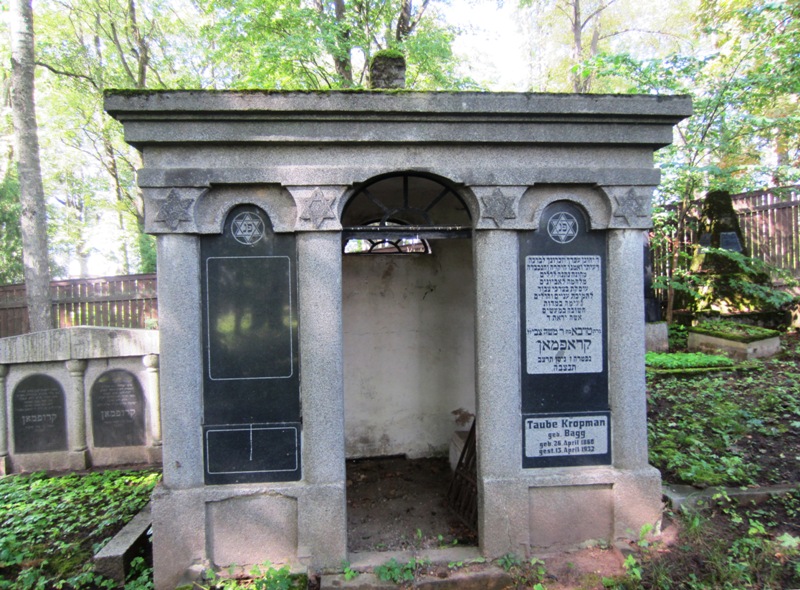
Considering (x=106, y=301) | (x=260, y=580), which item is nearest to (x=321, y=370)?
Answer: (x=260, y=580)

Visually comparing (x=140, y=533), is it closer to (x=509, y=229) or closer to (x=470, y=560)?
(x=470, y=560)

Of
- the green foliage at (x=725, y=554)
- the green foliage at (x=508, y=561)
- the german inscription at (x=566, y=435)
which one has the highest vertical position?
the german inscription at (x=566, y=435)

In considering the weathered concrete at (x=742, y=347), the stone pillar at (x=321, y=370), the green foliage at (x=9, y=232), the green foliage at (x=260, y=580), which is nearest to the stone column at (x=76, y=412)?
the green foliage at (x=260, y=580)

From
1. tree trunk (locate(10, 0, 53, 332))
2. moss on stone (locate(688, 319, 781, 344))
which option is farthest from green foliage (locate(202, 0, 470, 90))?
moss on stone (locate(688, 319, 781, 344))

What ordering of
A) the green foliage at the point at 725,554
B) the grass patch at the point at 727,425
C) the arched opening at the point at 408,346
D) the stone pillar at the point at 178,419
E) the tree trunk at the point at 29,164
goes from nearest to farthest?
1. the green foliage at the point at 725,554
2. the stone pillar at the point at 178,419
3. the grass patch at the point at 727,425
4. the arched opening at the point at 408,346
5. the tree trunk at the point at 29,164

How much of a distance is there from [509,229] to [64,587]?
13.9ft

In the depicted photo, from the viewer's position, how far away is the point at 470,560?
10.9 feet

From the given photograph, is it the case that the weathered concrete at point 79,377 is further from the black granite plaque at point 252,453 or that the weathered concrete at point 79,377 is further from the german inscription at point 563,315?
the german inscription at point 563,315

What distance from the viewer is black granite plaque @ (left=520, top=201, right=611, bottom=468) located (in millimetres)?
3516

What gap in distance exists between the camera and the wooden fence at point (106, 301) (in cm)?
1271

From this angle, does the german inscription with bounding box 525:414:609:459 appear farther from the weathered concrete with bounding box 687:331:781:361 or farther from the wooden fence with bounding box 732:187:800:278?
the wooden fence with bounding box 732:187:800:278

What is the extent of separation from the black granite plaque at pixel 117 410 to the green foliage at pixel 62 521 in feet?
1.41

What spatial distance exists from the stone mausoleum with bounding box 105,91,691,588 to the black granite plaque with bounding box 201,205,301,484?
0.05ft

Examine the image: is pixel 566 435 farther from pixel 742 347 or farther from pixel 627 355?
pixel 742 347
